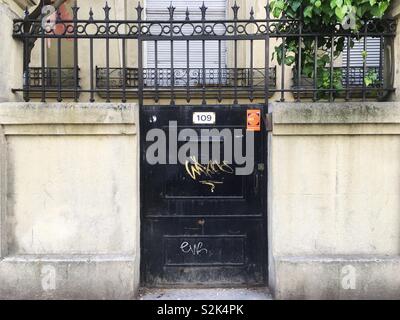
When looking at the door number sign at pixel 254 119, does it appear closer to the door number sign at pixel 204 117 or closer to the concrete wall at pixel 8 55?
the door number sign at pixel 204 117

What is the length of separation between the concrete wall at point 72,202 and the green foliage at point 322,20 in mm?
2024

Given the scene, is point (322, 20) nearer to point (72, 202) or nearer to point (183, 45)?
point (72, 202)

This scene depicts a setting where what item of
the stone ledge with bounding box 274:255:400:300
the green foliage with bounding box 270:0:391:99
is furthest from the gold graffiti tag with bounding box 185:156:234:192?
the green foliage with bounding box 270:0:391:99

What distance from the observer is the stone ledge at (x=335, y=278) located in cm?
454

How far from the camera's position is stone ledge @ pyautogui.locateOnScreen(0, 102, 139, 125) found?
14.8 feet

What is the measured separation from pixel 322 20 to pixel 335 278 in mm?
2910

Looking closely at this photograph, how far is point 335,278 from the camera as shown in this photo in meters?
4.54

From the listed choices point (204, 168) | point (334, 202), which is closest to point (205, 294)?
point (204, 168)

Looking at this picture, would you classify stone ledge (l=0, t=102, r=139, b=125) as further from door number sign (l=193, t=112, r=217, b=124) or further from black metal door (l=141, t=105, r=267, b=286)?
door number sign (l=193, t=112, r=217, b=124)

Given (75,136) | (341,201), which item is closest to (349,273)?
(341,201)

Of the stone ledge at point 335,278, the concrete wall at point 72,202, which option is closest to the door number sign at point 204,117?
the concrete wall at point 72,202

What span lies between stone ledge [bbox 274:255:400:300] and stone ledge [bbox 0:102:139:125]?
8.06ft

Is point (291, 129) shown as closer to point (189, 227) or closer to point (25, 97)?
point (189, 227)

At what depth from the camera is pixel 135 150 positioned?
4633 mm
